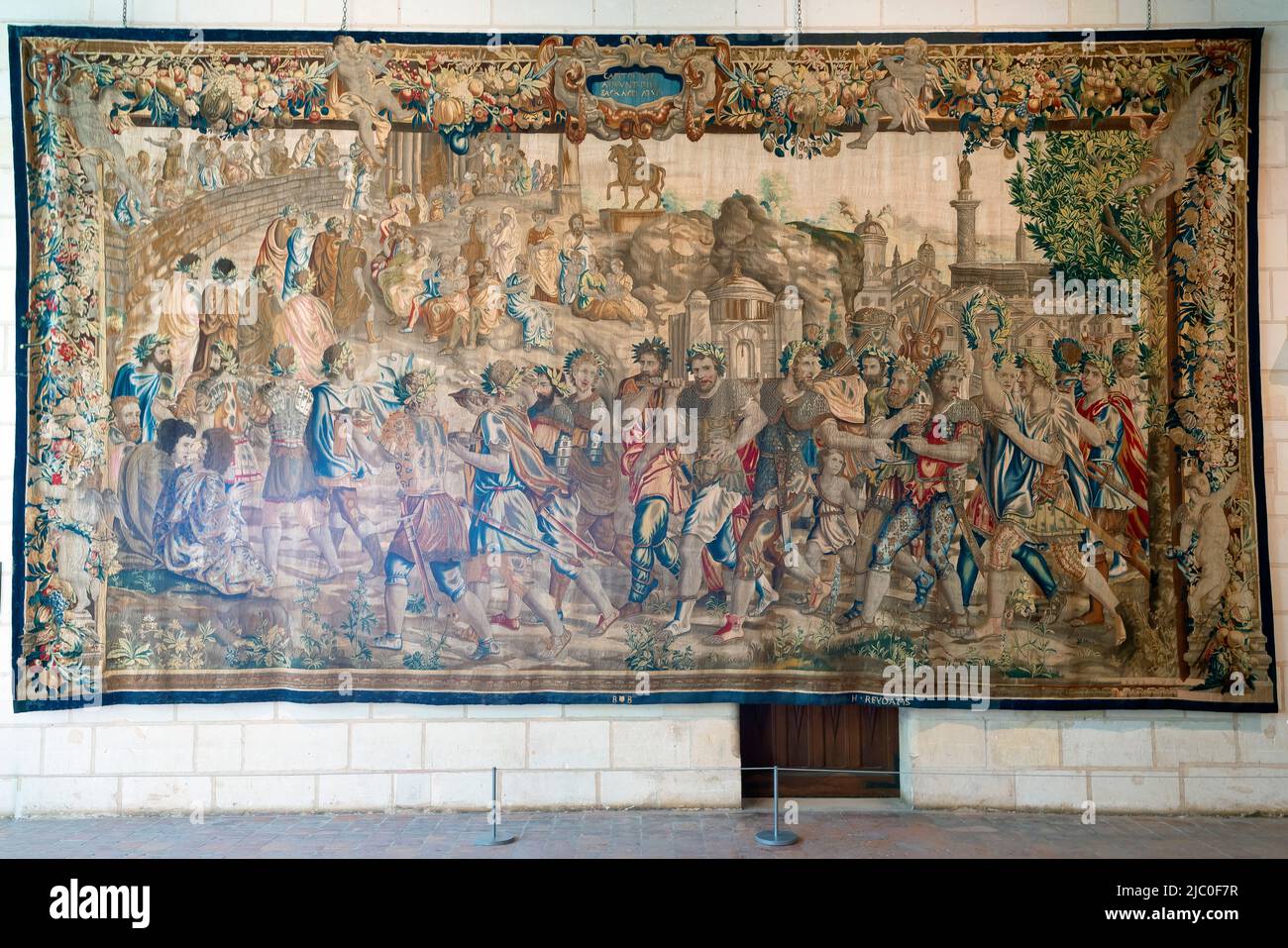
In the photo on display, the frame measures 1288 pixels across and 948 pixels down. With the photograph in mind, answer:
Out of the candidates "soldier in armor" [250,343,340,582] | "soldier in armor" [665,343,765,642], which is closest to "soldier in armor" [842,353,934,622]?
"soldier in armor" [665,343,765,642]

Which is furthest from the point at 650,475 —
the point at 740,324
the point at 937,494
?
the point at 937,494

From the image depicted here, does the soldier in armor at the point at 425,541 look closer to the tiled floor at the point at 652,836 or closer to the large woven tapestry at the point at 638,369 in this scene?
the large woven tapestry at the point at 638,369

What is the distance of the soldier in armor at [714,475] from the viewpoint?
659cm

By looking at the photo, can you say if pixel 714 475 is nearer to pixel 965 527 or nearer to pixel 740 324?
pixel 740 324

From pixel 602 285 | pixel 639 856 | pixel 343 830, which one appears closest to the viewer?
pixel 639 856

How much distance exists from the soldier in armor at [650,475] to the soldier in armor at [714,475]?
3.5 inches

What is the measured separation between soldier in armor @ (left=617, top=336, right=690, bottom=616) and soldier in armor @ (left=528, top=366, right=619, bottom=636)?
25cm

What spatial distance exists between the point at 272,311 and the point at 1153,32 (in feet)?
19.9

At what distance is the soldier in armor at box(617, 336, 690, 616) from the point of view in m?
6.60

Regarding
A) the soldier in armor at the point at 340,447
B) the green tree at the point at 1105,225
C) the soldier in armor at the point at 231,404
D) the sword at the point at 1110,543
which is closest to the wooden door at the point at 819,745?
the sword at the point at 1110,543

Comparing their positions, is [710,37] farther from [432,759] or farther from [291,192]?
[432,759]

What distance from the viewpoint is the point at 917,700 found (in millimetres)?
6559

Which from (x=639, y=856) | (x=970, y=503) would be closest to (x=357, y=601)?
(x=639, y=856)

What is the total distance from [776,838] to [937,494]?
7.88ft
